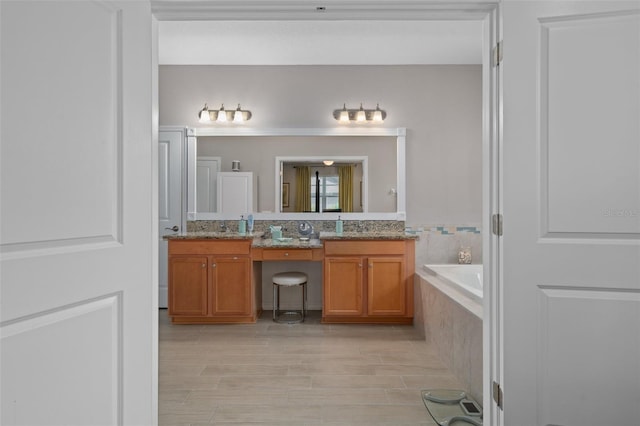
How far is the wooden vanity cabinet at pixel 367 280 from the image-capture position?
12.4ft

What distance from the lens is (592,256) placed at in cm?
140

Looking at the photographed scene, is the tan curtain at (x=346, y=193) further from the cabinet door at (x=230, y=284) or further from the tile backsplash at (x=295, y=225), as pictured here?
the cabinet door at (x=230, y=284)

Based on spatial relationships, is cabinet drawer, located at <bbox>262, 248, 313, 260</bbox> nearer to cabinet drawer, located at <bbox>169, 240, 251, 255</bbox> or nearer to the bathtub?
cabinet drawer, located at <bbox>169, 240, 251, 255</bbox>

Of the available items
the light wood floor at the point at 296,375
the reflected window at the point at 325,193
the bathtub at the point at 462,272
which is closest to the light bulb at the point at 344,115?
the reflected window at the point at 325,193

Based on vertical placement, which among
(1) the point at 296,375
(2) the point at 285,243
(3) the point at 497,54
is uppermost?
(3) the point at 497,54

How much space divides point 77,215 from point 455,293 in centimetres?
250

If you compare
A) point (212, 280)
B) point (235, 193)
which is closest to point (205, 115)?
point (235, 193)

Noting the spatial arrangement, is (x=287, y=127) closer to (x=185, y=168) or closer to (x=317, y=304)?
→ (x=185, y=168)

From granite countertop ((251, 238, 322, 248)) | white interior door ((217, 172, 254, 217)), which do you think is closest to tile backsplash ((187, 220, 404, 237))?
white interior door ((217, 172, 254, 217))

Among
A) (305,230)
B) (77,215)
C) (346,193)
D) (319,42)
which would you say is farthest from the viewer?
(346,193)

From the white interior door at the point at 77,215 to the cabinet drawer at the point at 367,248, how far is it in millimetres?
2411

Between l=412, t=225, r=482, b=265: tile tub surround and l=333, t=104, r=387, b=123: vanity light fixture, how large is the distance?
1.35 meters

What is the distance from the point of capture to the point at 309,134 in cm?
434

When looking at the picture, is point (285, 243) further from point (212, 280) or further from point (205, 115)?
point (205, 115)
